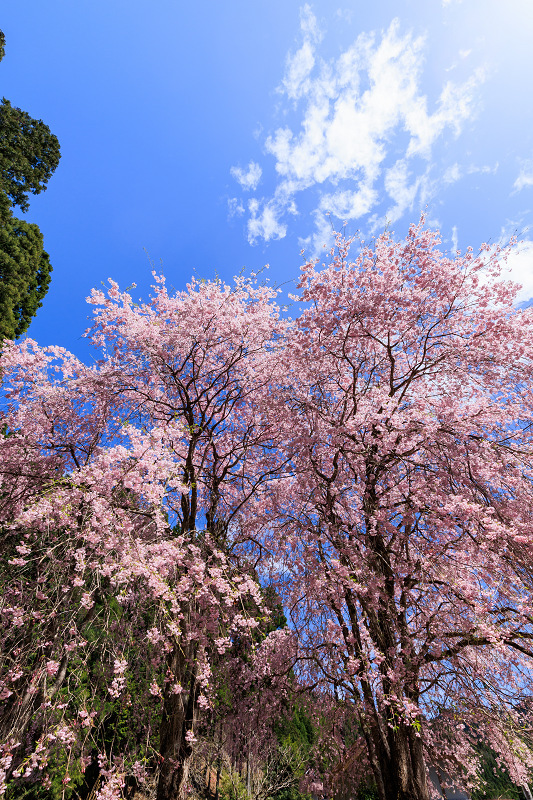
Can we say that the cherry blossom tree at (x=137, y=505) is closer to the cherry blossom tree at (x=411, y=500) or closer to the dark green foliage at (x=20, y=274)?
the cherry blossom tree at (x=411, y=500)

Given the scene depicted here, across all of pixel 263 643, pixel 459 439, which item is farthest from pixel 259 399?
pixel 263 643

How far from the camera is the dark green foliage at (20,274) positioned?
1120 cm

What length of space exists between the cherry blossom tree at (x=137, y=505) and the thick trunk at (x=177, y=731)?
0.07 ft

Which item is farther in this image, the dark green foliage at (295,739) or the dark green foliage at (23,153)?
the dark green foliage at (295,739)

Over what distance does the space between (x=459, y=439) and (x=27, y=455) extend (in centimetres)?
796

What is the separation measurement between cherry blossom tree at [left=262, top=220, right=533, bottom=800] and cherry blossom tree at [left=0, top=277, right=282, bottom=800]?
4.04ft

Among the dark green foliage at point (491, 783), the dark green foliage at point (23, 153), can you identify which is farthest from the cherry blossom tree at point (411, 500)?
the dark green foliage at point (23, 153)

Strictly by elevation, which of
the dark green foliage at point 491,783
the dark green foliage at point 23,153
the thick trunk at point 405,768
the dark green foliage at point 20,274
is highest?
the dark green foliage at point 23,153

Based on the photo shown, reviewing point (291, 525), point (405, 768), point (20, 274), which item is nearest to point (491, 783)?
point (405, 768)

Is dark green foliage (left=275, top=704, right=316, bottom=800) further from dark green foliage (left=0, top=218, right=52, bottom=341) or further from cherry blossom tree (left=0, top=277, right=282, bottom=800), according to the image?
dark green foliage (left=0, top=218, right=52, bottom=341)

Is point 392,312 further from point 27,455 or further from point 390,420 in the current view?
point 27,455

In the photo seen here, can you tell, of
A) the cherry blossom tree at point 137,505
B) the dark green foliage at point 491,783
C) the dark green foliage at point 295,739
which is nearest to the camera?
the cherry blossom tree at point 137,505

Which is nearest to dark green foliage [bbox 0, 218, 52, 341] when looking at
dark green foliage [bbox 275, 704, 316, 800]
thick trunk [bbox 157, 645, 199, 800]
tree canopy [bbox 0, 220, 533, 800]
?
tree canopy [bbox 0, 220, 533, 800]

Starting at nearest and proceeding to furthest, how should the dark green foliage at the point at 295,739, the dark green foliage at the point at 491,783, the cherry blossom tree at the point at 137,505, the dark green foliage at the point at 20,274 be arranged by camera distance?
the cherry blossom tree at the point at 137,505 < the dark green foliage at the point at 491,783 < the dark green foliage at the point at 20,274 < the dark green foliage at the point at 295,739
